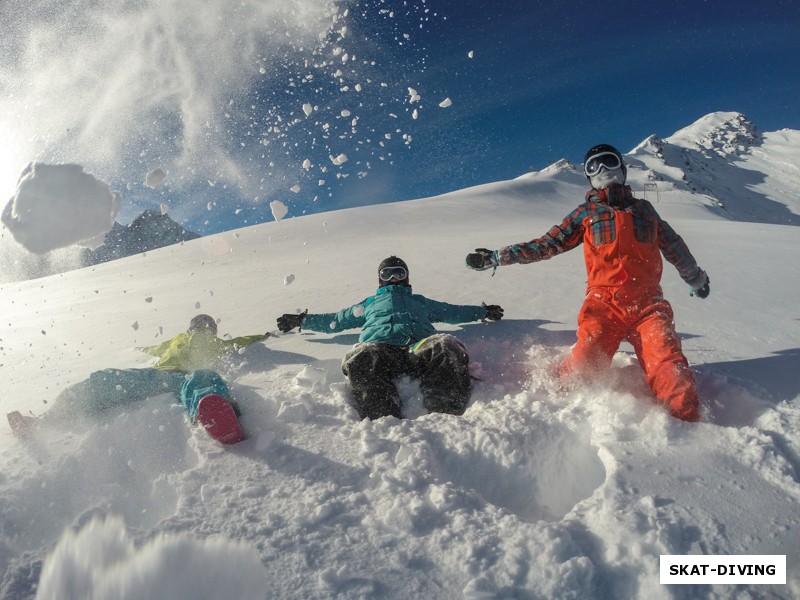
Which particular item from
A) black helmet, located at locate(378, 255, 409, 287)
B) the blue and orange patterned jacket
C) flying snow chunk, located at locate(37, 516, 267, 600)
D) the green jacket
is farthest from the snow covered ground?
black helmet, located at locate(378, 255, 409, 287)

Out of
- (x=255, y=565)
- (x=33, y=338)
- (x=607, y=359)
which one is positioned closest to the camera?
(x=255, y=565)

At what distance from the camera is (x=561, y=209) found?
101 feet

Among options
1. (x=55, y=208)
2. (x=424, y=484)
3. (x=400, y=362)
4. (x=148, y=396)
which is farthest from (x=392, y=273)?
(x=55, y=208)

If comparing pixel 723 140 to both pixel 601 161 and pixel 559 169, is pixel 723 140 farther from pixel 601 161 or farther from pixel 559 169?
pixel 601 161

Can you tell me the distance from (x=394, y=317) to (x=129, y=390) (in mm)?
1750

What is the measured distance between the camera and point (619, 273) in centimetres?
300

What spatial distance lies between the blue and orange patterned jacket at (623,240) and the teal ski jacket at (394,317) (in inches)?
43.0

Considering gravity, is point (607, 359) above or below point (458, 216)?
below

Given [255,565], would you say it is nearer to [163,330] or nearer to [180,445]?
[180,445]

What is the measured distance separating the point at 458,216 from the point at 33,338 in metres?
15.0

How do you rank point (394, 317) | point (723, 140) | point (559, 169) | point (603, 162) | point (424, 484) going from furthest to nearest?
point (723, 140)
point (559, 169)
point (394, 317)
point (603, 162)
point (424, 484)

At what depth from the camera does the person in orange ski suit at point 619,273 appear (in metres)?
2.68

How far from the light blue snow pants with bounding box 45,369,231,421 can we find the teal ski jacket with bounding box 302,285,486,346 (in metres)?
1.13

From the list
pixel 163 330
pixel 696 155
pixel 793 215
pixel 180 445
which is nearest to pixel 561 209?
pixel 163 330
